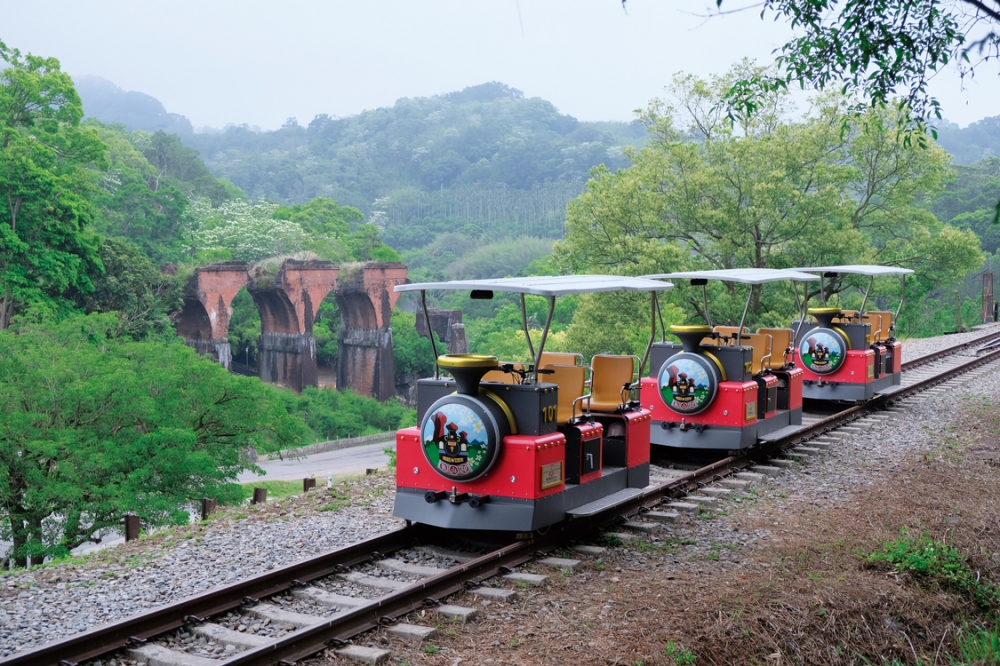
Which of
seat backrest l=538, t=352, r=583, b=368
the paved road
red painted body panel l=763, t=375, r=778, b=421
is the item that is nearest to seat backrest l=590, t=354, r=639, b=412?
seat backrest l=538, t=352, r=583, b=368

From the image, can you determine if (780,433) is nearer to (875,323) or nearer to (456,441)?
(875,323)

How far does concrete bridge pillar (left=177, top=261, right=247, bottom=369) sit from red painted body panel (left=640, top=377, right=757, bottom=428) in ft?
146

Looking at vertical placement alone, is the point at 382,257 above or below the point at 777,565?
above

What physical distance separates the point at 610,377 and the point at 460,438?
2.42 m

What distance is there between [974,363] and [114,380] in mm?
18806

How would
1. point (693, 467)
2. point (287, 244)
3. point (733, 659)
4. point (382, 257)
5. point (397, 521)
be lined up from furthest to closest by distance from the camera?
point (382, 257)
point (287, 244)
point (693, 467)
point (397, 521)
point (733, 659)

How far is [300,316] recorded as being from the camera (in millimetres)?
60594

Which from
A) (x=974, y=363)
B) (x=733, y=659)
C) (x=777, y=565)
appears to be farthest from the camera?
(x=974, y=363)

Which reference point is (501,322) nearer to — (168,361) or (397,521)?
(168,361)

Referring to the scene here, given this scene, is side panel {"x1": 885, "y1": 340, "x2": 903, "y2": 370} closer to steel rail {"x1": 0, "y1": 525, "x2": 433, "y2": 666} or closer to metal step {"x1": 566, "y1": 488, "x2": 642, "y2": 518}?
metal step {"x1": 566, "y1": 488, "x2": 642, "y2": 518}

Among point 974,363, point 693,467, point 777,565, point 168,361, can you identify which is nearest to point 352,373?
point 168,361

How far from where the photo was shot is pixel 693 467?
38.8 ft

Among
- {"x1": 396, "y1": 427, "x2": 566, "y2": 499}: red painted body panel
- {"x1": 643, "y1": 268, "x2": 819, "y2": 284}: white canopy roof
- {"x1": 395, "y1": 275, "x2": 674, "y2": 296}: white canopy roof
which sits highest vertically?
{"x1": 643, "y1": 268, "x2": 819, "y2": 284}: white canopy roof

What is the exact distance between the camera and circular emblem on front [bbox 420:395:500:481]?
7641mm
